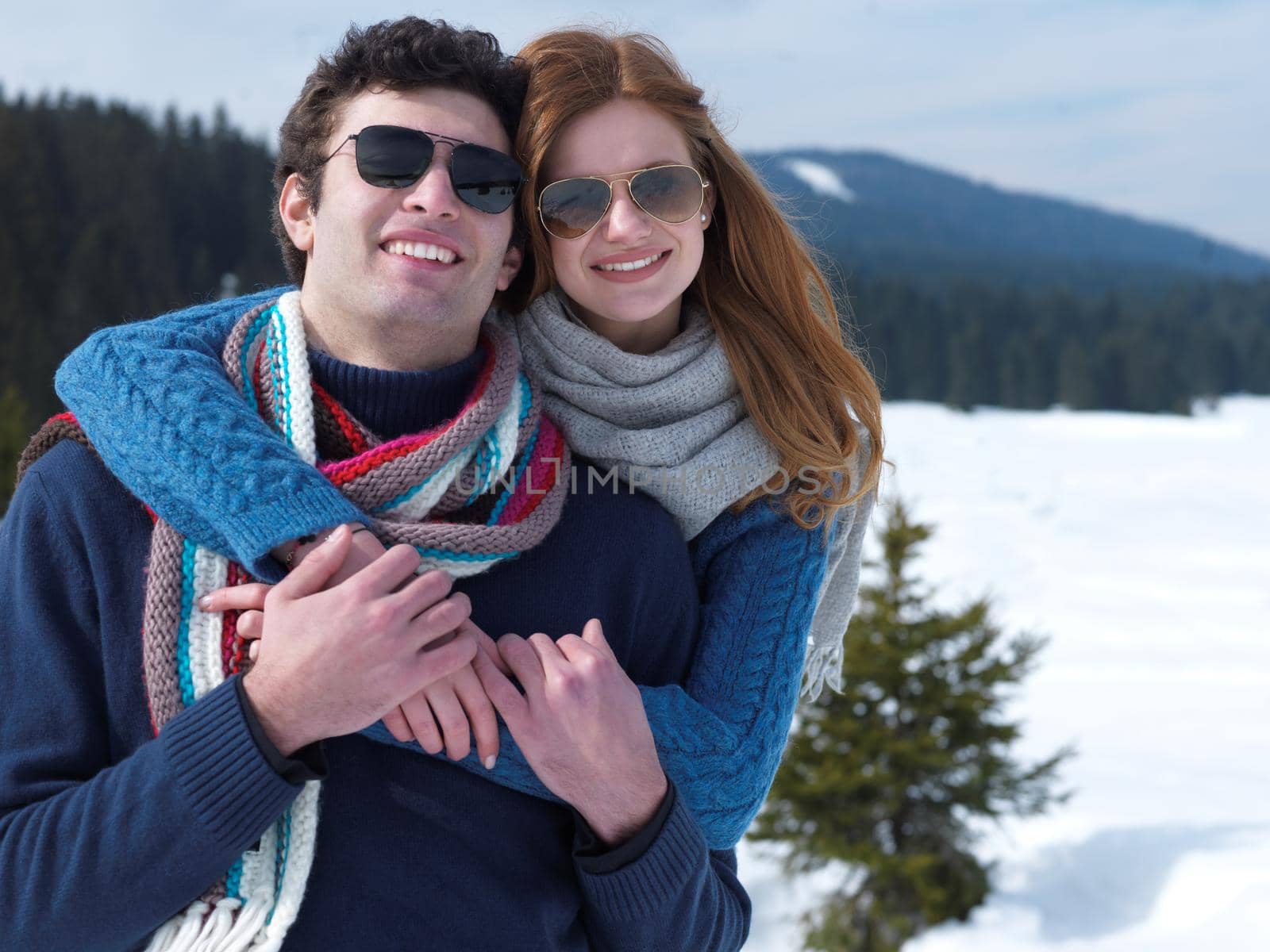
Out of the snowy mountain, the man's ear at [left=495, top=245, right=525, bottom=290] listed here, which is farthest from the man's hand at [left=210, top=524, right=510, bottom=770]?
the snowy mountain

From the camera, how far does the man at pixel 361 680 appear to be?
1.54 metres

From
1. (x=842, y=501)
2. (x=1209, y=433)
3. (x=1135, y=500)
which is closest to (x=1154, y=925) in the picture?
(x=842, y=501)

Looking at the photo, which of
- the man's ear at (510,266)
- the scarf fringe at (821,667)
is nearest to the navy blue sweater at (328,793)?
the man's ear at (510,266)

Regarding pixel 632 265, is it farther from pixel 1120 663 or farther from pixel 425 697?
pixel 1120 663

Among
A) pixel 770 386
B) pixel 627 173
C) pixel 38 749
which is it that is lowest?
pixel 38 749

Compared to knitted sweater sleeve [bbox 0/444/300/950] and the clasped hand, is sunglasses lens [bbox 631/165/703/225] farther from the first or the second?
knitted sweater sleeve [bbox 0/444/300/950]

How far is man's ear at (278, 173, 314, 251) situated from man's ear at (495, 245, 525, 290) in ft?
1.25

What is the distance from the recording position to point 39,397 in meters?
31.9

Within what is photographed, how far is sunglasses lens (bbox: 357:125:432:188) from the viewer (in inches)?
76.5


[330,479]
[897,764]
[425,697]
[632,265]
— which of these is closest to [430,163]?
[632,265]

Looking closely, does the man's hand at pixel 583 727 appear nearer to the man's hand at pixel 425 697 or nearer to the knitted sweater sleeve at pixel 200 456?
the man's hand at pixel 425 697

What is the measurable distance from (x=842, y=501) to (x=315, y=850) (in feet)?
3.93

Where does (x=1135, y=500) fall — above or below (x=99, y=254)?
below

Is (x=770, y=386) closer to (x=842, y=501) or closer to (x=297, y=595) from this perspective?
(x=842, y=501)
